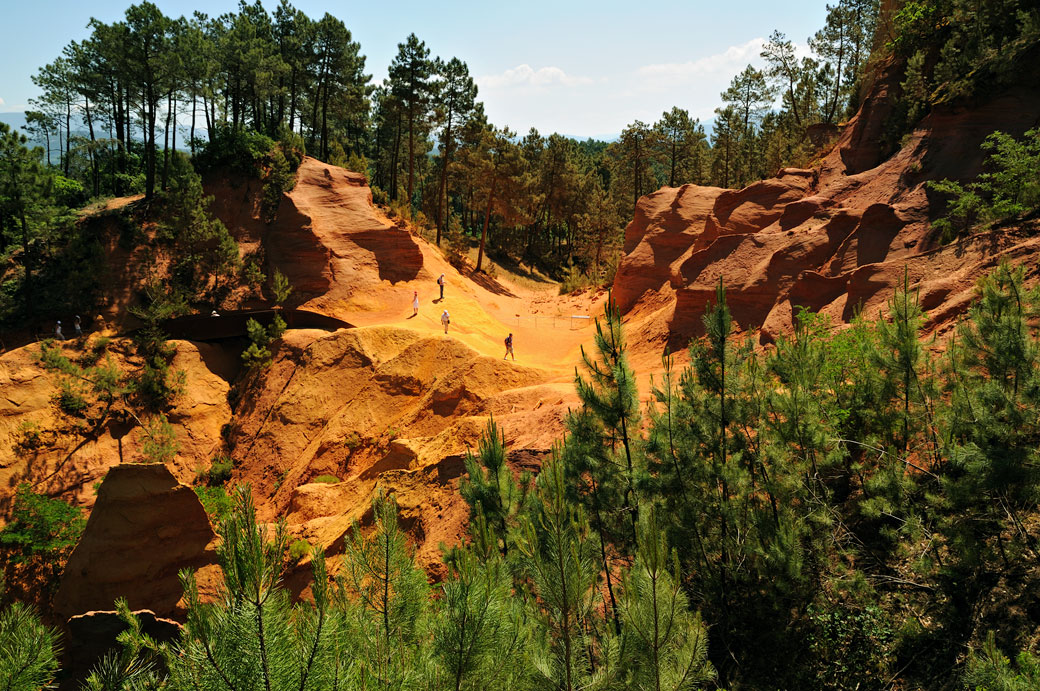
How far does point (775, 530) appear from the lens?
7367 mm

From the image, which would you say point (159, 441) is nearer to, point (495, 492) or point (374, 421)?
point (374, 421)

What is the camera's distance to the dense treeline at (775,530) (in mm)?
4281

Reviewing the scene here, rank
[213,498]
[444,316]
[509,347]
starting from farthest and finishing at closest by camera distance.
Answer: [444,316] → [509,347] → [213,498]

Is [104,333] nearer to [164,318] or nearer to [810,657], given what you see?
[164,318]

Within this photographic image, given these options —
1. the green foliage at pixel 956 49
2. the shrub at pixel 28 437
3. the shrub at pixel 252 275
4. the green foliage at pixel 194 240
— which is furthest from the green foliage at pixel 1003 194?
the shrub at pixel 28 437

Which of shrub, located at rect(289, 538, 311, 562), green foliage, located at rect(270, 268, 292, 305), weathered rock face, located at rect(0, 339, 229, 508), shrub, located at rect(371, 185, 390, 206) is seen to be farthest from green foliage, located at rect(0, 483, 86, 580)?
shrub, located at rect(371, 185, 390, 206)

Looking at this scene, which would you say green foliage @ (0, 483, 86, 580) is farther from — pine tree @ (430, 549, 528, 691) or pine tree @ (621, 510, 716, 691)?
pine tree @ (621, 510, 716, 691)

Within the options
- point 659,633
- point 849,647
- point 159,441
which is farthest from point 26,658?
point 159,441

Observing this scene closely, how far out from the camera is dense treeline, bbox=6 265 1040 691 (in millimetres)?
4281

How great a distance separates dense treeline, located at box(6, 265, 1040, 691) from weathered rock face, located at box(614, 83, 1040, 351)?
5.00 meters

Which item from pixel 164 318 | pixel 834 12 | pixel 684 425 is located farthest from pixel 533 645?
pixel 834 12

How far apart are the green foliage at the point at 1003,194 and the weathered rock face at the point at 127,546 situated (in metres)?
20.4

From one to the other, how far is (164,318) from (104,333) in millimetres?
2900

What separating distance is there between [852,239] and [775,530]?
Result: 44.7 ft
